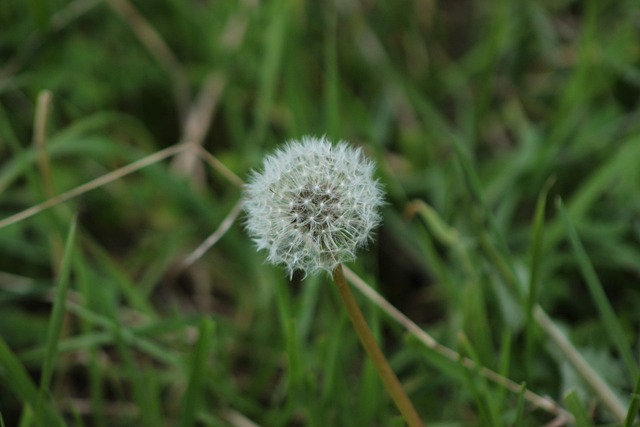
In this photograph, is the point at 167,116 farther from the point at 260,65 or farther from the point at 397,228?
the point at 397,228

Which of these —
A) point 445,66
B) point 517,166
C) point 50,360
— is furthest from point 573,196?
point 50,360

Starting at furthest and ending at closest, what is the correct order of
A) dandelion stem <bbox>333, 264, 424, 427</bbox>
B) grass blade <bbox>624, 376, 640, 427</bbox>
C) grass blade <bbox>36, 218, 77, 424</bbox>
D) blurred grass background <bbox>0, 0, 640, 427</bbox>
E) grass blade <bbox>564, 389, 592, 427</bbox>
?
blurred grass background <bbox>0, 0, 640, 427</bbox>
grass blade <bbox>36, 218, 77, 424</bbox>
grass blade <bbox>564, 389, 592, 427</bbox>
grass blade <bbox>624, 376, 640, 427</bbox>
dandelion stem <bbox>333, 264, 424, 427</bbox>

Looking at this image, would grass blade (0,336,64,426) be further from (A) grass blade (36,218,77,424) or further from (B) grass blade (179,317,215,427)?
(B) grass blade (179,317,215,427)

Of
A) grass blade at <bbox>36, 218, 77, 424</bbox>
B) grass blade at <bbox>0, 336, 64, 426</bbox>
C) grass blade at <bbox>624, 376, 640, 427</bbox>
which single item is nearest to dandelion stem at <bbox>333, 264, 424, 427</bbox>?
grass blade at <bbox>624, 376, 640, 427</bbox>

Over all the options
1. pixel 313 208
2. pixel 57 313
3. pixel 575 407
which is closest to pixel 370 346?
pixel 313 208

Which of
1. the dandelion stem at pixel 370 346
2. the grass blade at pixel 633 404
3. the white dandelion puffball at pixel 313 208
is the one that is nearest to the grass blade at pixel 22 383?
the white dandelion puffball at pixel 313 208

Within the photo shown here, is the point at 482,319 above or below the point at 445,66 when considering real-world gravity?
below
